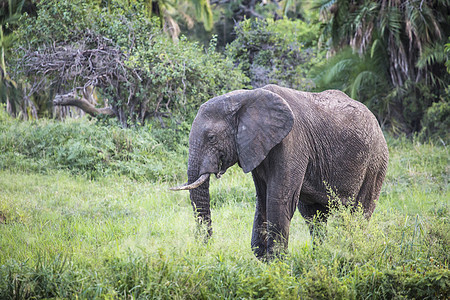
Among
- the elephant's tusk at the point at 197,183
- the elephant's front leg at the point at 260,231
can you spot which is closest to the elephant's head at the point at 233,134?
the elephant's tusk at the point at 197,183

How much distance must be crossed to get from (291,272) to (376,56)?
12.7 meters

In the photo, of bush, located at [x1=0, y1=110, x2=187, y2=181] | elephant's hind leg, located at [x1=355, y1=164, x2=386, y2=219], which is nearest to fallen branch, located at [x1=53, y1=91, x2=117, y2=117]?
bush, located at [x1=0, y1=110, x2=187, y2=181]

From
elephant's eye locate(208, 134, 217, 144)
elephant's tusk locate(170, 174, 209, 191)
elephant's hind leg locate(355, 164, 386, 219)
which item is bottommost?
elephant's hind leg locate(355, 164, 386, 219)

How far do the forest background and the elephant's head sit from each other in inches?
27.8

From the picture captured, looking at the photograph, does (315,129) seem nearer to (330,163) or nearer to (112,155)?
(330,163)

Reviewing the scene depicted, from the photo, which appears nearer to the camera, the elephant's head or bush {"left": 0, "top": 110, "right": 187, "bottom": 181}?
the elephant's head

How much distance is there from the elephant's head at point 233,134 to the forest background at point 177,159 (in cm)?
71

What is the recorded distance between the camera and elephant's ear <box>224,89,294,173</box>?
489 centimetres

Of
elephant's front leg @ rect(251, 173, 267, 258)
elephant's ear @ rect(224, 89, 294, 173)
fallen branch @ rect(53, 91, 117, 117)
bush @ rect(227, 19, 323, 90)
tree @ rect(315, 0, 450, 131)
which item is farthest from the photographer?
bush @ rect(227, 19, 323, 90)

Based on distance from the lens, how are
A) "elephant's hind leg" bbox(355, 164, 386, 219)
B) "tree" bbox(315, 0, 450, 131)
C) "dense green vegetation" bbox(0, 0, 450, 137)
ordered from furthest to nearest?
"tree" bbox(315, 0, 450, 131)
"dense green vegetation" bbox(0, 0, 450, 137)
"elephant's hind leg" bbox(355, 164, 386, 219)

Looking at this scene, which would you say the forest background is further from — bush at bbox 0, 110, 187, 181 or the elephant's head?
the elephant's head

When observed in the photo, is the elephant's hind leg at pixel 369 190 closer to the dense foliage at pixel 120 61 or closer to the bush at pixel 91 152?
the bush at pixel 91 152

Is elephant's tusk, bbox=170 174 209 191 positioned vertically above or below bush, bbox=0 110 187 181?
above

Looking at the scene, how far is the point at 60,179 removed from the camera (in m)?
9.92
